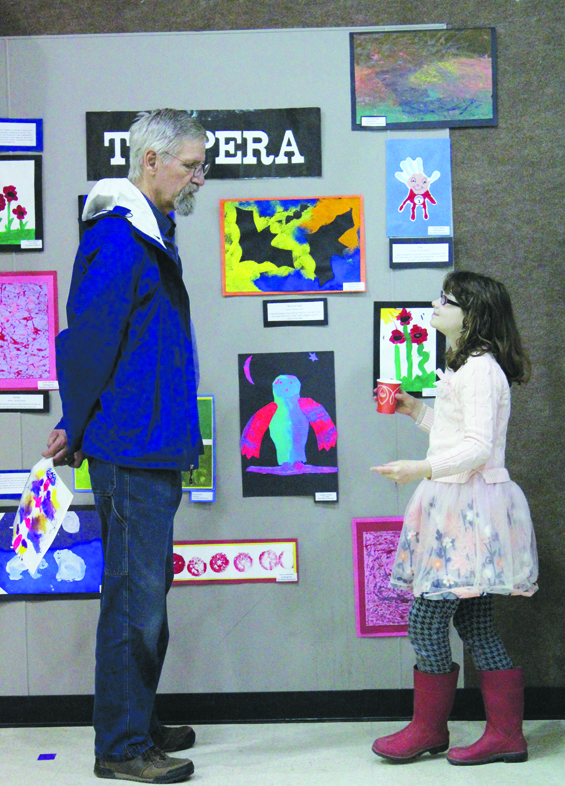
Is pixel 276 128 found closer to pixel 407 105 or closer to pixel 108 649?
pixel 407 105

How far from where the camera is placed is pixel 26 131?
2516mm

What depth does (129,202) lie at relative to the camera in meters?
2.03

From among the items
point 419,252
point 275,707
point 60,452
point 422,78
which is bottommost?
point 275,707

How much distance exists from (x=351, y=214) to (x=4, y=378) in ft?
4.16

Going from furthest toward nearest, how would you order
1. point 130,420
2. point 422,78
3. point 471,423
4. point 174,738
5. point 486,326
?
point 422,78 < point 174,738 < point 486,326 < point 471,423 < point 130,420

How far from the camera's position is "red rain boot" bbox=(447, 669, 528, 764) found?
215 cm

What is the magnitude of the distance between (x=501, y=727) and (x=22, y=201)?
2.18 m

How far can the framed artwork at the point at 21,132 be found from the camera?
2510 millimetres

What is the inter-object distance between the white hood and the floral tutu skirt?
3.45 ft

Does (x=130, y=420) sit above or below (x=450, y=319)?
below

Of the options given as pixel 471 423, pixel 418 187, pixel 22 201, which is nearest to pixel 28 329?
pixel 22 201

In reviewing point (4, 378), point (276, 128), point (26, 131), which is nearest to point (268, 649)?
point (4, 378)

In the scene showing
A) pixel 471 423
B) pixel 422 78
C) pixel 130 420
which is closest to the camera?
pixel 130 420

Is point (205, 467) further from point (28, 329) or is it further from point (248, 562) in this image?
point (28, 329)
